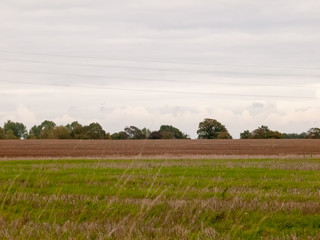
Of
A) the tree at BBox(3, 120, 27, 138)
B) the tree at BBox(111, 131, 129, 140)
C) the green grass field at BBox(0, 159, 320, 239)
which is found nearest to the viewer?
the green grass field at BBox(0, 159, 320, 239)

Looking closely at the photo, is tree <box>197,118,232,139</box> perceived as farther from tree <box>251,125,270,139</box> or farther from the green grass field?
the green grass field

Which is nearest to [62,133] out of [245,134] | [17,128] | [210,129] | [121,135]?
[121,135]

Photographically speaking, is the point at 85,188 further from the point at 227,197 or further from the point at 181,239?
the point at 181,239

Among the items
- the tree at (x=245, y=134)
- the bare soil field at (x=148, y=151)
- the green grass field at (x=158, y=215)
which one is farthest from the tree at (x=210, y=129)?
the green grass field at (x=158, y=215)

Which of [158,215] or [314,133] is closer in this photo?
[158,215]

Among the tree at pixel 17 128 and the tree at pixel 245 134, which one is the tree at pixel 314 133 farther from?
the tree at pixel 17 128

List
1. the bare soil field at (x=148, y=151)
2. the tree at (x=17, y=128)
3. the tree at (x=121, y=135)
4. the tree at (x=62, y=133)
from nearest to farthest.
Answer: the bare soil field at (x=148, y=151) → the tree at (x=62, y=133) → the tree at (x=121, y=135) → the tree at (x=17, y=128)

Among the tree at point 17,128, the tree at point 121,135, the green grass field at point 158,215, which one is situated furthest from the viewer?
the tree at point 17,128

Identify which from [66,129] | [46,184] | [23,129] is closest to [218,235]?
[46,184]

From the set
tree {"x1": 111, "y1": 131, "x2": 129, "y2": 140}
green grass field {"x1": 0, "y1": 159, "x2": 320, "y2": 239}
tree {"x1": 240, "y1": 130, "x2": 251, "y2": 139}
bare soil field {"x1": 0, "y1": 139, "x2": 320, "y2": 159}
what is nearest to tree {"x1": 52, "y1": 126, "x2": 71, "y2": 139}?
tree {"x1": 111, "y1": 131, "x2": 129, "y2": 140}

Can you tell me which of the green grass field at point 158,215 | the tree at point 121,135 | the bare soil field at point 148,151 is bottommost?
the green grass field at point 158,215

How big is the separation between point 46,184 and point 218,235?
805 centimetres

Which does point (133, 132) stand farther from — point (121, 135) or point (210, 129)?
point (210, 129)

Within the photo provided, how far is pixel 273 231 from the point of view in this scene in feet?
25.3
